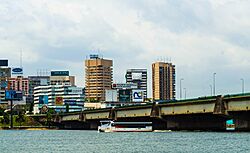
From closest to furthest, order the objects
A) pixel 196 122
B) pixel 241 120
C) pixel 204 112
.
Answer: pixel 241 120 < pixel 204 112 < pixel 196 122

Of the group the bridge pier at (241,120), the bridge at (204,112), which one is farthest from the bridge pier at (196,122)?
the bridge pier at (241,120)

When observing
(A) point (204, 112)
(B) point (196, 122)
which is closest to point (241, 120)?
(A) point (204, 112)

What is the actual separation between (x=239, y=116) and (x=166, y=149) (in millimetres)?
60751

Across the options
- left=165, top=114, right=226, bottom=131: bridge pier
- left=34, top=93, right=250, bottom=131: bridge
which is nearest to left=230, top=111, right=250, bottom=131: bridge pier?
left=34, top=93, right=250, bottom=131: bridge

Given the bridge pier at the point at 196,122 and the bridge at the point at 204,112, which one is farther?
the bridge pier at the point at 196,122

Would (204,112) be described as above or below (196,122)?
above

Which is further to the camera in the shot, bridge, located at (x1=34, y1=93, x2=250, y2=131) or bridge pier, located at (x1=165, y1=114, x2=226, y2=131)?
bridge pier, located at (x1=165, y1=114, x2=226, y2=131)

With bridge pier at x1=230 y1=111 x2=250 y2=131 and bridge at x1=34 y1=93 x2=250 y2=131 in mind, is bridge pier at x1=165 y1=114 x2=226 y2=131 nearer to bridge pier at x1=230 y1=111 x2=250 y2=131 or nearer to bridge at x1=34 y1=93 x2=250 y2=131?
bridge at x1=34 y1=93 x2=250 y2=131

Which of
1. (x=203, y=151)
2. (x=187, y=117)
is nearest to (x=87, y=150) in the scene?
(x=203, y=151)

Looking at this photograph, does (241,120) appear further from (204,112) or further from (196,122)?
(196,122)

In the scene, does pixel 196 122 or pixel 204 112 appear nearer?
pixel 204 112

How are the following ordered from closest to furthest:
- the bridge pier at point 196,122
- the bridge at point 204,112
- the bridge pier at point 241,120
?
the bridge at point 204,112 < the bridge pier at point 241,120 < the bridge pier at point 196,122

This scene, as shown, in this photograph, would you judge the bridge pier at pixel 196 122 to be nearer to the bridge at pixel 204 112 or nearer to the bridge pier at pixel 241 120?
the bridge at pixel 204 112

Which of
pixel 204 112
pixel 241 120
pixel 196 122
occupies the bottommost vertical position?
pixel 196 122
